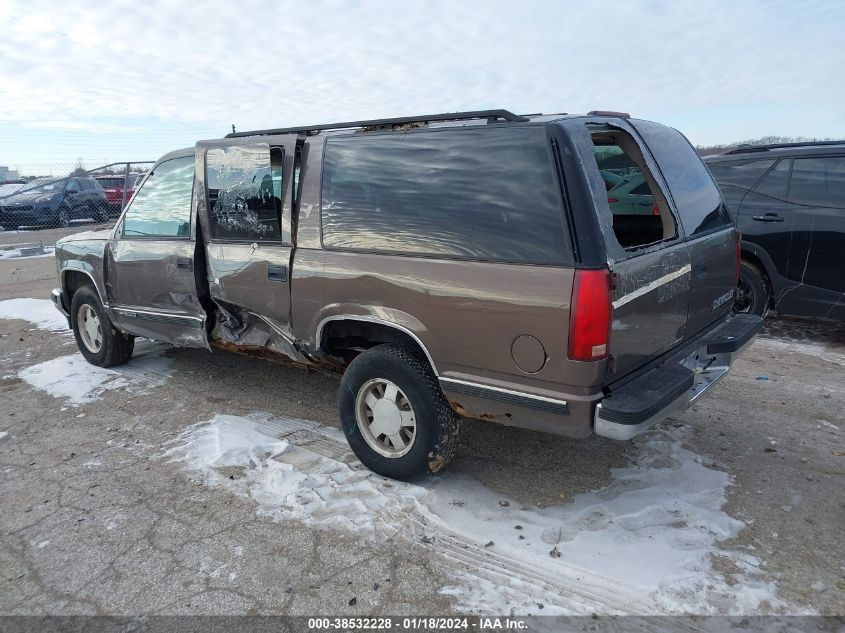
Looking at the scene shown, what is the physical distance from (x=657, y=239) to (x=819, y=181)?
3301 millimetres

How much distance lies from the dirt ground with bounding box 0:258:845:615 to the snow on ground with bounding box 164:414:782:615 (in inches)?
2.5

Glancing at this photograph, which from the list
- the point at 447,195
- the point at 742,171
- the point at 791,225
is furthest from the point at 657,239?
the point at 742,171

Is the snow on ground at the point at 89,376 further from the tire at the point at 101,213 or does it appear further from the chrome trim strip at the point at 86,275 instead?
the tire at the point at 101,213

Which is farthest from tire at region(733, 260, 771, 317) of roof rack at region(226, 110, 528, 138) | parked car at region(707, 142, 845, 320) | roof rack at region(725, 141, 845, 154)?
roof rack at region(226, 110, 528, 138)

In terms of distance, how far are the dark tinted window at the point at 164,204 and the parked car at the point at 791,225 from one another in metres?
5.21

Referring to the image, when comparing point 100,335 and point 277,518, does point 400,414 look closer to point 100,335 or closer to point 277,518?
point 277,518

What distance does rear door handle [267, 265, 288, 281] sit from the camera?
3.74 m

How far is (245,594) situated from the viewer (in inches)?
104

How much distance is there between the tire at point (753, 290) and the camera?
19.7ft

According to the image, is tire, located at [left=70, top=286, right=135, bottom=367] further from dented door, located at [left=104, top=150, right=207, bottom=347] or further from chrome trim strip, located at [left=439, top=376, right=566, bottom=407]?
chrome trim strip, located at [left=439, top=376, right=566, bottom=407]

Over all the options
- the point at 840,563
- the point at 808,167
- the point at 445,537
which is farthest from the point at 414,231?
the point at 808,167

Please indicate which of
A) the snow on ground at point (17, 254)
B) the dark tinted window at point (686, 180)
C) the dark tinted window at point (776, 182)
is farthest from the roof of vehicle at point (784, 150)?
the snow on ground at point (17, 254)

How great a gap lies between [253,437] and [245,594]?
1534mm

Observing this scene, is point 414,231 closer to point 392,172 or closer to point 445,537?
point 392,172
